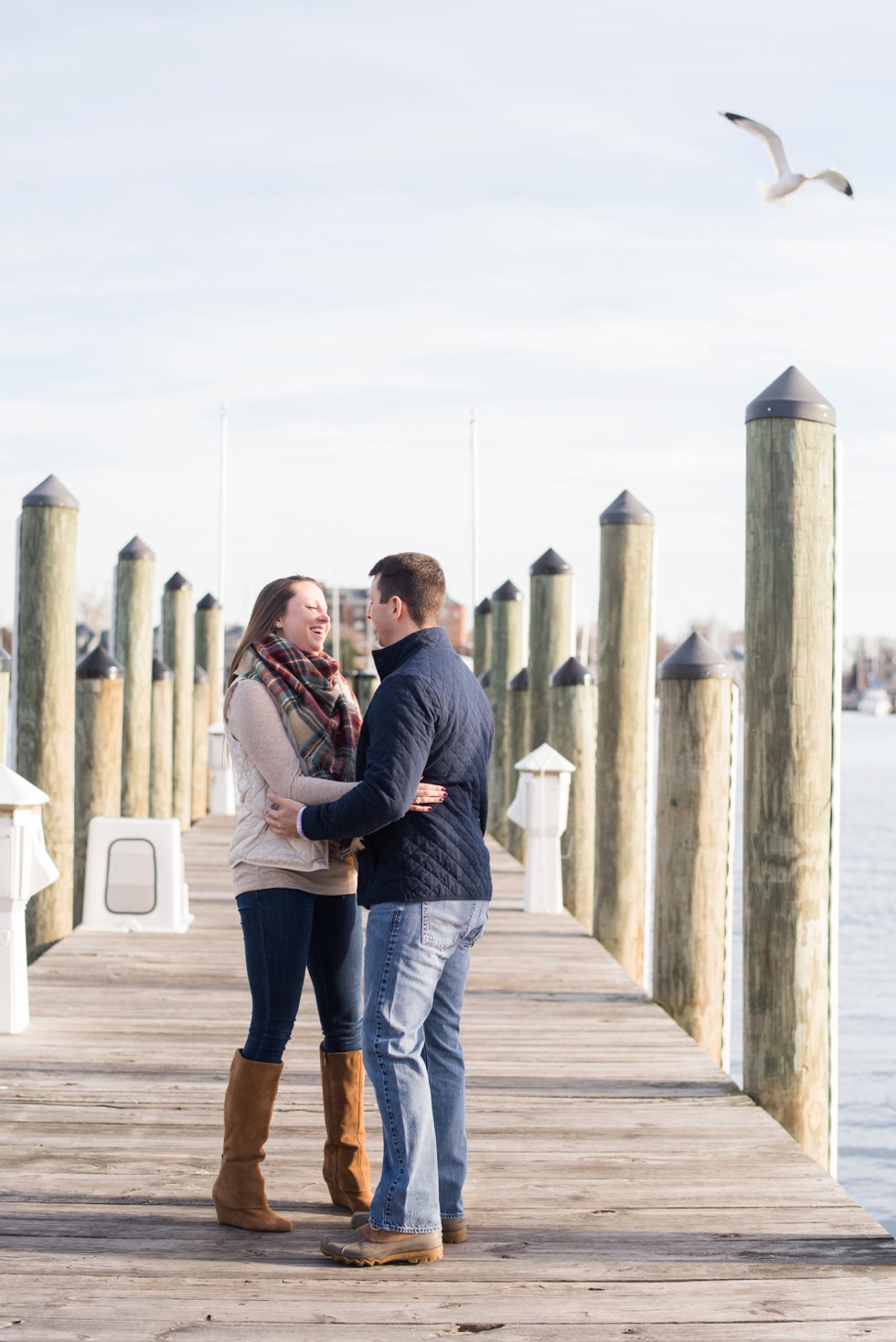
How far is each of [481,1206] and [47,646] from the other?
462cm

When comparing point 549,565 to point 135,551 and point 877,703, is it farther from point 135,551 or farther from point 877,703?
point 877,703

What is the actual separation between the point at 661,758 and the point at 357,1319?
399cm

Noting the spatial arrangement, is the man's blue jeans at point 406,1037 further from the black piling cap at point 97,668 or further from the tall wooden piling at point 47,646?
the black piling cap at point 97,668

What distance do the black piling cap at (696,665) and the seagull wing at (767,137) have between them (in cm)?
353

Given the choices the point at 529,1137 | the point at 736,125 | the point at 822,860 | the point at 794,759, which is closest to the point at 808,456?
the point at 794,759

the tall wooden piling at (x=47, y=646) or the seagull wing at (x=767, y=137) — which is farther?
the seagull wing at (x=767, y=137)

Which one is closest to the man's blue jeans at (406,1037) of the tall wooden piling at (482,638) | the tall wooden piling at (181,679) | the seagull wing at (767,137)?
the seagull wing at (767,137)

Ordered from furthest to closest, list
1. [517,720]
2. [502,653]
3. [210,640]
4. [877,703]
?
[877,703] → [210,640] → [502,653] → [517,720]

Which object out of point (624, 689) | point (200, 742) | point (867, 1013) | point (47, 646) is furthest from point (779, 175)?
point (200, 742)

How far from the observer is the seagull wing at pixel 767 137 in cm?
910

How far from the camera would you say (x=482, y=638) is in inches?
755

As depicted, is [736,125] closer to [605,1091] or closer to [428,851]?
[605,1091]

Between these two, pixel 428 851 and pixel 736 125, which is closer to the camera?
pixel 428 851

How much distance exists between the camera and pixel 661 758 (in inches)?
277
